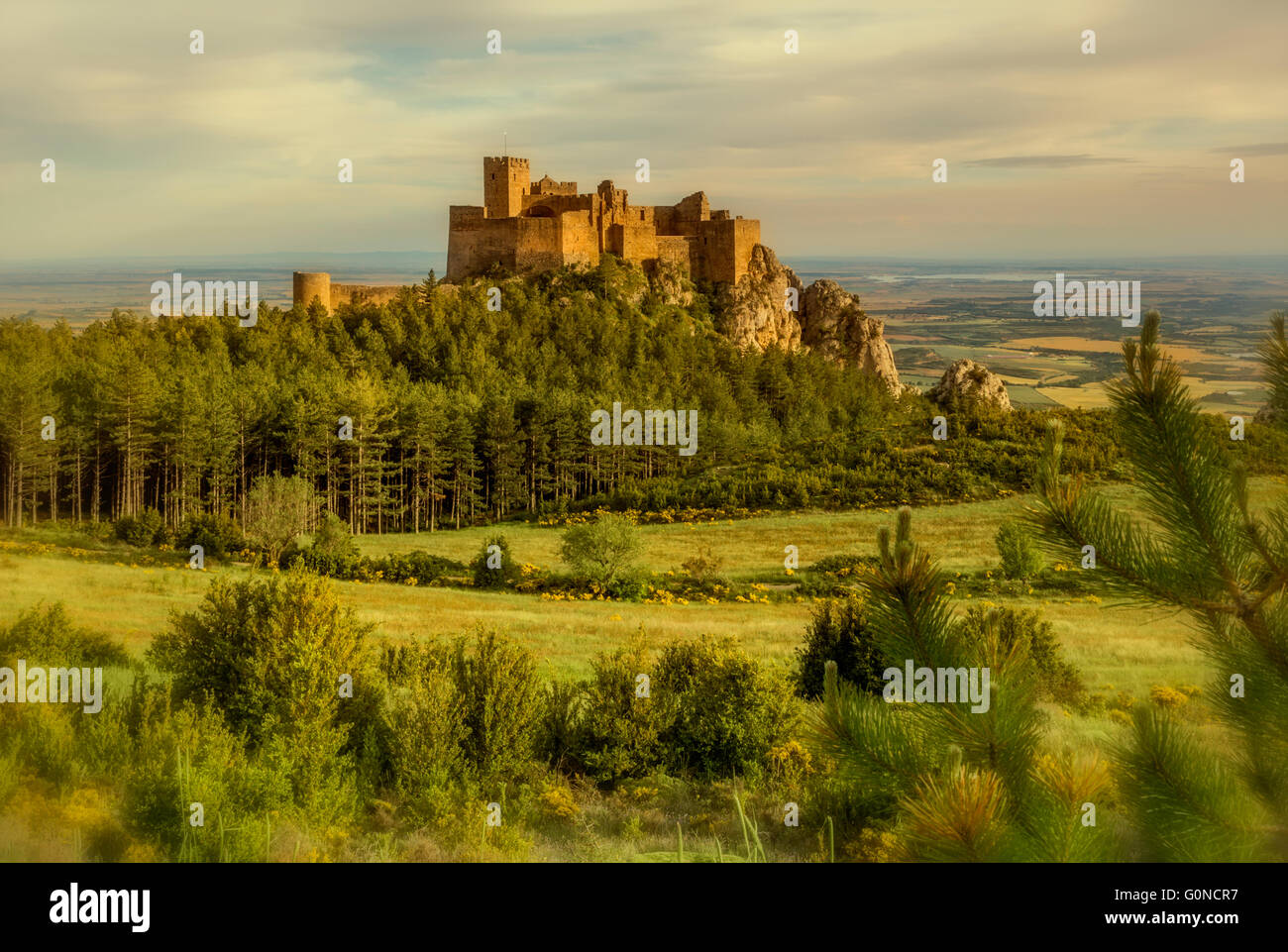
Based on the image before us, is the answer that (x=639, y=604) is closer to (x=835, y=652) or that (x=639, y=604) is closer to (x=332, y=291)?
(x=835, y=652)

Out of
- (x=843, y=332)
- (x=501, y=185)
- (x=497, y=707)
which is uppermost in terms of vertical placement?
(x=501, y=185)

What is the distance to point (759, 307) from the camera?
46.0m

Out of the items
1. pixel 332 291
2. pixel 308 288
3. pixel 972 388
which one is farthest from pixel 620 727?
pixel 332 291

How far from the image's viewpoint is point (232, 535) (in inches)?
747

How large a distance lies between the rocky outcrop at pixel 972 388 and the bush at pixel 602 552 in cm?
1478

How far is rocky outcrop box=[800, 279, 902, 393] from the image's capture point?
160ft

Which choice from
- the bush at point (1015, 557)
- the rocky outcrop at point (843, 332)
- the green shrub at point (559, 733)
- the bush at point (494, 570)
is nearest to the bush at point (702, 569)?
the bush at point (494, 570)

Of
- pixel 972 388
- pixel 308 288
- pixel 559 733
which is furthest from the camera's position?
pixel 308 288

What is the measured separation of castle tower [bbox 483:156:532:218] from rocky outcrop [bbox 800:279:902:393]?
629 inches

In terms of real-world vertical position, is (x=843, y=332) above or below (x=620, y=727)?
above

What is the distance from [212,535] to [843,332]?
120 ft

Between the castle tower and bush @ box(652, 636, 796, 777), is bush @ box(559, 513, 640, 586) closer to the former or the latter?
bush @ box(652, 636, 796, 777)

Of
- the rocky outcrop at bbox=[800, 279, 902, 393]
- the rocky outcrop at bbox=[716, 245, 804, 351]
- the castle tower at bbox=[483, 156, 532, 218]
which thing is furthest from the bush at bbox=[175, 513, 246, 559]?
the rocky outcrop at bbox=[800, 279, 902, 393]
